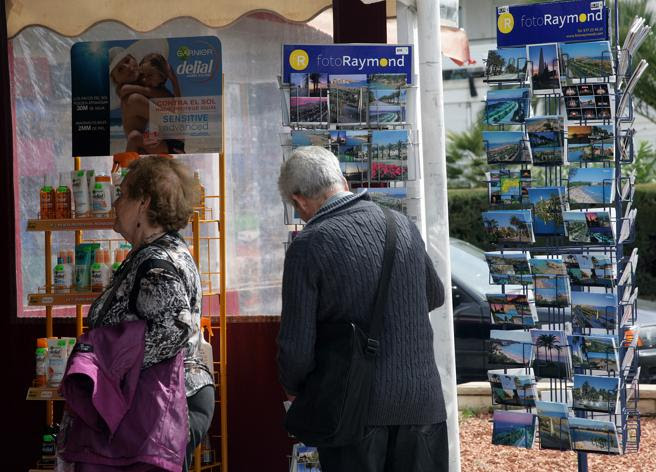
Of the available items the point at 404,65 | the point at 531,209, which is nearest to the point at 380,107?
the point at 404,65

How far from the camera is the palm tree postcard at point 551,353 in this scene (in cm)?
488

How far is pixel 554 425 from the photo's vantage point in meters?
4.92

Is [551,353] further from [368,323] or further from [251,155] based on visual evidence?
[251,155]

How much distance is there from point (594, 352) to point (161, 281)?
2.39 m

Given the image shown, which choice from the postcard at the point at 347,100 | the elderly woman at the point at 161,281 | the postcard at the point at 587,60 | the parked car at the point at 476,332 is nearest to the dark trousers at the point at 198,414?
the elderly woman at the point at 161,281

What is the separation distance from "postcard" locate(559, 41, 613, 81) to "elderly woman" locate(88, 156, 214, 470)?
2.12 metres

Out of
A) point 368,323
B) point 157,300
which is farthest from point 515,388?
point 157,300

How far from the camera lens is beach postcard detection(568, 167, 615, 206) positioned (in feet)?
15.6

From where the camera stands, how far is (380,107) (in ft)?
16.0

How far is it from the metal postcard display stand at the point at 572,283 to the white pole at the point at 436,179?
264mm

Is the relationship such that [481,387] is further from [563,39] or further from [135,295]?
[135,295]

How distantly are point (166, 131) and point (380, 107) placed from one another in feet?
4.00

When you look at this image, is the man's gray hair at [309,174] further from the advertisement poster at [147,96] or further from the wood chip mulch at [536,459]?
the wood chip mulch at [536,459]

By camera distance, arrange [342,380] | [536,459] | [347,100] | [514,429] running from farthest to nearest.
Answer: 1. [536,459]
2. [514,429]
3. [347,100]
4. [342,380]
